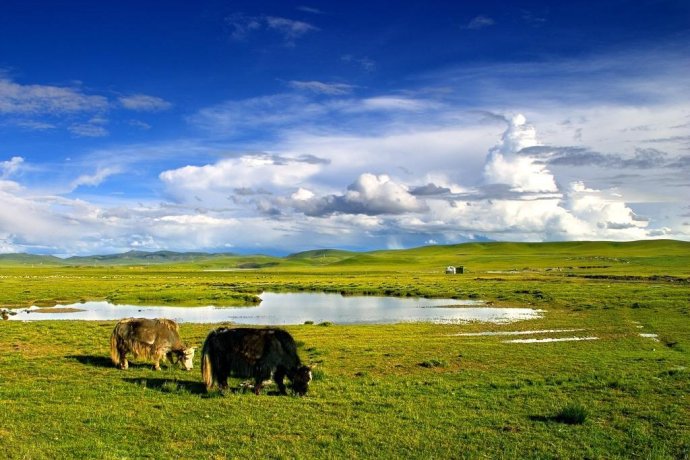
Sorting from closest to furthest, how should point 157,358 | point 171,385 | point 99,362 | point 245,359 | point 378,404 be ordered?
point 378,404
point 245,359
point 171,385
point 157,358
point 99,362

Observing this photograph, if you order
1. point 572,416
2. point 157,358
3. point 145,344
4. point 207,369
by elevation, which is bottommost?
point 572,416

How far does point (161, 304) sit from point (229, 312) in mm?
14938

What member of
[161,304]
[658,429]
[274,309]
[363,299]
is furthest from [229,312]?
[658,429]

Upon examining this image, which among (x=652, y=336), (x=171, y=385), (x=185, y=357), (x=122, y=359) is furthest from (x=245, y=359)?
(x=652, y=336)

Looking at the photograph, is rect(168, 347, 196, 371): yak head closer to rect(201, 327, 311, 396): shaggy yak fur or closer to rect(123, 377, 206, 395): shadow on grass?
rect(123, 377, 206, 395): shadow on grass

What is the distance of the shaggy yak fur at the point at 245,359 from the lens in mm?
16656

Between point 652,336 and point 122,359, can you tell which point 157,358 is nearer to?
point 122,359

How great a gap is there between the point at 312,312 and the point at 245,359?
42752mm

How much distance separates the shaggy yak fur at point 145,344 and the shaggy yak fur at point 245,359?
459cm

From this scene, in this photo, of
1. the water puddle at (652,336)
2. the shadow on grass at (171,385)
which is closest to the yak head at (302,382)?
the shadow on grass at (171,385)

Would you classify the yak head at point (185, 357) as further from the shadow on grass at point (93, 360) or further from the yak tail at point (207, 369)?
the yak tail at point (207, 369)

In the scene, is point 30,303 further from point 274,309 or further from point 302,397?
point 302,397

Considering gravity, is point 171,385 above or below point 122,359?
below

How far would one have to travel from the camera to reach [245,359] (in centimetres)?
1666
